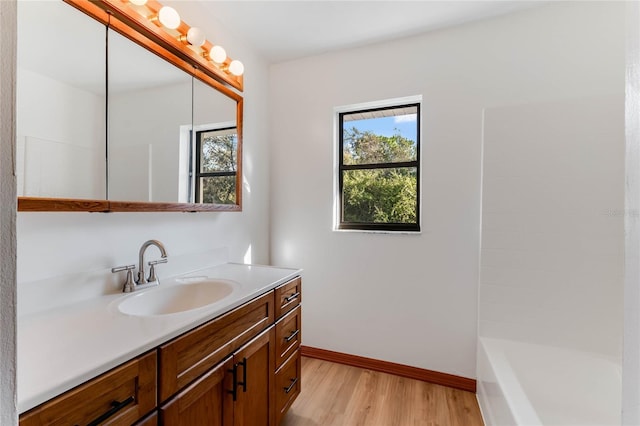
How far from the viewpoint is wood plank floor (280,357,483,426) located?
5.32 ft

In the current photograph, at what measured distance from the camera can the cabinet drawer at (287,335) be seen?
1.43 metres

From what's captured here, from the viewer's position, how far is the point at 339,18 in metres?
1.82

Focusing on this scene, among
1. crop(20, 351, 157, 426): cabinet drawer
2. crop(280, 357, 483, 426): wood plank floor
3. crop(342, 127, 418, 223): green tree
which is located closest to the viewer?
crop(20, 351, 157, 426): cabinet drawer

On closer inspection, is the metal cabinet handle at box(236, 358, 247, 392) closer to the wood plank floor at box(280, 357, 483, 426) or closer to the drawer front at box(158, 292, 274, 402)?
the drawer front at box(158, 292, 274, 402)

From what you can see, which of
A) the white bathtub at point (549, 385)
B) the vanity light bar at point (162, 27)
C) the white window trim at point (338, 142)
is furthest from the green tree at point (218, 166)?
the white bathtub at point (549, 385)

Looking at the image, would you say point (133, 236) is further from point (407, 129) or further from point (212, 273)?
point (407, 129)

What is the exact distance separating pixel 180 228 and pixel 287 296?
0.69m

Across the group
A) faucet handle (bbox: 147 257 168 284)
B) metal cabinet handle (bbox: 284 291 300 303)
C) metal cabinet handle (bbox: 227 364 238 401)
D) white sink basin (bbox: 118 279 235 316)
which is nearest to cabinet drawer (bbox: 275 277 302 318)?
metal cabinet handle (bbox: 284 291 300 303)

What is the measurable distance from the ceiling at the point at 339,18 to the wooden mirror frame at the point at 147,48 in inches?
16.3

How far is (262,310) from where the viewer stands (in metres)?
1.29

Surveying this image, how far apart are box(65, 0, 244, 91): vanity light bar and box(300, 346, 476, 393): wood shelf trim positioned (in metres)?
2.11

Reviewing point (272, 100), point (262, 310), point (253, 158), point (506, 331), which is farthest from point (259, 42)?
point (506, 331)

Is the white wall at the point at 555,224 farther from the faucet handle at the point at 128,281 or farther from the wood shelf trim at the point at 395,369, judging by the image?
the faucet handle at the point at 128,281

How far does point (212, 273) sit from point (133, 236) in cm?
44
